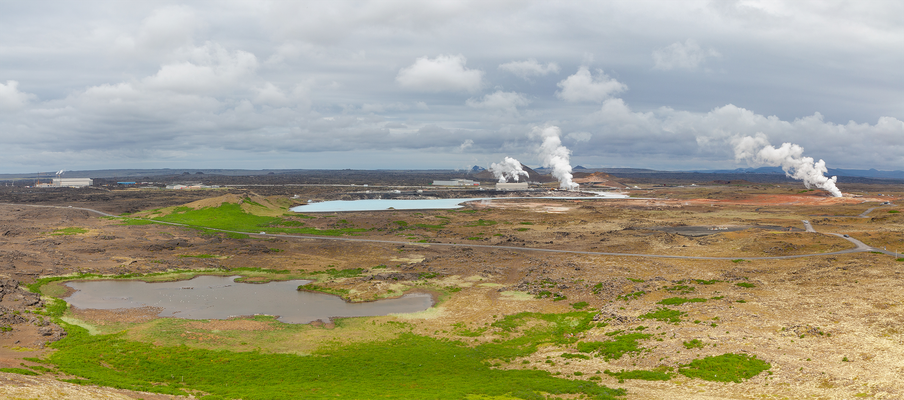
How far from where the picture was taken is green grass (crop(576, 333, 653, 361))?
33438 mm

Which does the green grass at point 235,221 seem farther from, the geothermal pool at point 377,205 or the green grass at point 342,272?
the green grass at point 342,272

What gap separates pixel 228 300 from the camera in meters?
49.5

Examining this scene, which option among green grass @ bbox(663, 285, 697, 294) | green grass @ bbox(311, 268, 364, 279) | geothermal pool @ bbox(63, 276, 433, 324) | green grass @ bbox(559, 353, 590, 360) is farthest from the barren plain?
geothermal pool @ bbox(63, 276, 433, 324)

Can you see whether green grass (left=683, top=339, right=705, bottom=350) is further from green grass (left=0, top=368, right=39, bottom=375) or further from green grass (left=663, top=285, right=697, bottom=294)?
green grass (left=0, top=368, right=39, bottom=375)

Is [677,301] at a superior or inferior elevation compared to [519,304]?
superior

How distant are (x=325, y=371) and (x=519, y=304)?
2136 cm

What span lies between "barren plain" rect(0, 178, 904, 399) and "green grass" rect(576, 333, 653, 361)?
0.20 meters

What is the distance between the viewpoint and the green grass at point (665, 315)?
39.2 m

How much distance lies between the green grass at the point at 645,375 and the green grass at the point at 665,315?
9549 millimetres

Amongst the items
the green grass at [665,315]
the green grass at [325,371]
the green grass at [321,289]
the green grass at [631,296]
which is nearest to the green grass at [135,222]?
the green grass at [321,289]

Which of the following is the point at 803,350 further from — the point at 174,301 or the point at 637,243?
the point at 174,301

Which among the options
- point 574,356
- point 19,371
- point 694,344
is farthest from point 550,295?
point 19,371

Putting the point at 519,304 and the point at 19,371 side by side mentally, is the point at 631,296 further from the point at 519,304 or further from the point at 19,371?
the point at 19,371

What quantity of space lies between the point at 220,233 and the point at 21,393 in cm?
7149
